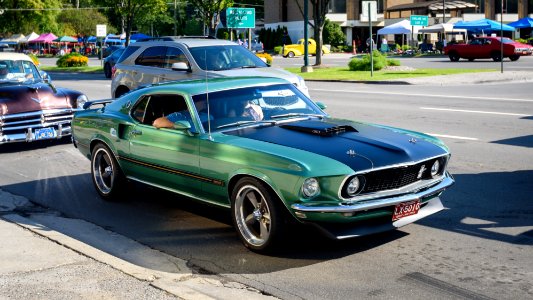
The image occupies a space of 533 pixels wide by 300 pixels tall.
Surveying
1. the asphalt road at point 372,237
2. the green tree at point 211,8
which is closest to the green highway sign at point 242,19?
the green tree at point 211,8

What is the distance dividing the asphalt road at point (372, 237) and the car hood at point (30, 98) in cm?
81

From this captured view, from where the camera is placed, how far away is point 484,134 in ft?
44.2

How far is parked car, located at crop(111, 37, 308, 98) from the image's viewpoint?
15.1 meters

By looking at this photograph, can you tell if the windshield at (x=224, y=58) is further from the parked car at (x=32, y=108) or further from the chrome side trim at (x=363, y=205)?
the chrome side trim at (x=363, y=205)

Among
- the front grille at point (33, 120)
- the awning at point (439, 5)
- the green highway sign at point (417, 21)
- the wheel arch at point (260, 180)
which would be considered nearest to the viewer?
the wheel arch at point (260, 180)

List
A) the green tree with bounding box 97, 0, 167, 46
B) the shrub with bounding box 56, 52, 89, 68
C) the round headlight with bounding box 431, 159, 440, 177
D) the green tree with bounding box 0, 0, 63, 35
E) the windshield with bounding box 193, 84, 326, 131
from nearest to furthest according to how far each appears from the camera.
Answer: the round headlight with bounding box 431, 159, 440, 177 < the windshield with bounding box 193, 84, 326, 131 < the green tree with bounding box 97, 0, 167, 46 < the shrub with bounding box 56, 52, 89, 68 < the green tree with bounding box 0, 0, 63, 35

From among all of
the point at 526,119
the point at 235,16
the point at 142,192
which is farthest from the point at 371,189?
the point at 235,16

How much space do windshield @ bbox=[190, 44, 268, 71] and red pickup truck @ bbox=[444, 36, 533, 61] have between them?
1227 inches

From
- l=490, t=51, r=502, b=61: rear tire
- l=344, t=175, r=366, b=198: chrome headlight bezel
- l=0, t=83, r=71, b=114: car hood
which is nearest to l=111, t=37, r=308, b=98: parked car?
l=0, t=83, r=71, b=114: car hood

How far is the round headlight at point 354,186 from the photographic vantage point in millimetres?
6102

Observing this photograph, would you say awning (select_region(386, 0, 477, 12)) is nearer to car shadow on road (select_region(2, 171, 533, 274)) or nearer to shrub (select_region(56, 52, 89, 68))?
shrub (select_region(56, 52, 89, 68))

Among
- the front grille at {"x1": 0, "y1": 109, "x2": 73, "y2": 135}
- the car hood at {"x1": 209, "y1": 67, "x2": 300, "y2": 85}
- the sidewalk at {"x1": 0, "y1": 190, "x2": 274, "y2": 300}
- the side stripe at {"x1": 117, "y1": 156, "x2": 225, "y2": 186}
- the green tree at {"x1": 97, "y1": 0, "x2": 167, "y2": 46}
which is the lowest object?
the sidewalk at {"x1": 0, "y1": 190, "x2": 274, "y2": 300}

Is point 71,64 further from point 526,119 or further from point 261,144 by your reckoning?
point 261,144

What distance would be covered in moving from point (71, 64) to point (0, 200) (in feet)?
145
